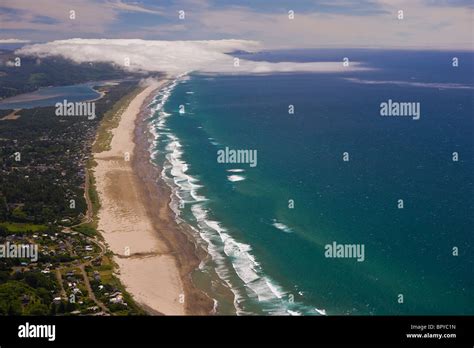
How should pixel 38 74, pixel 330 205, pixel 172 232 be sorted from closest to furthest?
pixel 172 232 → pixel 330 205 → pixel 38 74

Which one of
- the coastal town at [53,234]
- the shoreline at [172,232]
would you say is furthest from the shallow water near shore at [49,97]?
the shoreline at [172,232]

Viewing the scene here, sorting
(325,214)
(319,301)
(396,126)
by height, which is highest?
(396,126)

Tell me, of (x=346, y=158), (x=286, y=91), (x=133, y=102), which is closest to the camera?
(x=346, y=158)

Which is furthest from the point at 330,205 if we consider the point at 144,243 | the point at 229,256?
the point at 144,243

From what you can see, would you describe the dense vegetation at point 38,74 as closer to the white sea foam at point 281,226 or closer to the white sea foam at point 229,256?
the white sea foam at point 229,256

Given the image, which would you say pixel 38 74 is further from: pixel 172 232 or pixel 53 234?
pixel 172 232

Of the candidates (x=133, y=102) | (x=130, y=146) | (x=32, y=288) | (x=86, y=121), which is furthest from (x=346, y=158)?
(x=133, y=102)

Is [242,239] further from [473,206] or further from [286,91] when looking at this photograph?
[286,91]
